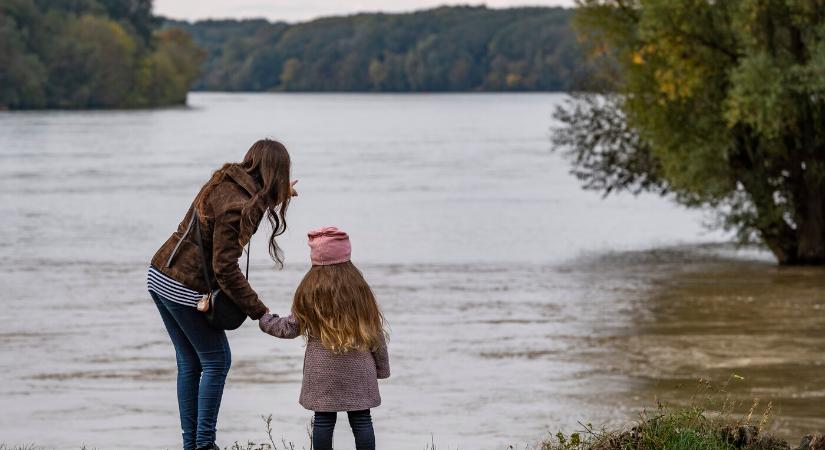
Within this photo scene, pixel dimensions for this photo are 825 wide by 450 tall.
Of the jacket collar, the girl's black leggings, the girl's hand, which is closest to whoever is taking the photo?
the girl's black leggings

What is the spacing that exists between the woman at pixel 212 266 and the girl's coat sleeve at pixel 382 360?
0.61 meters

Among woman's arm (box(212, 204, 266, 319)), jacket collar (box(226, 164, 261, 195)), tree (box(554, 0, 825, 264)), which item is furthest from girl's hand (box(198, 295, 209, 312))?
tree (box(554, 0, 825, 264))

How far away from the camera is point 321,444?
722 cm

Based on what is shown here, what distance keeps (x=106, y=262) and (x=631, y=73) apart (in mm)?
10414

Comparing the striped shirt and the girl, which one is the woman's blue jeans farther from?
the girl

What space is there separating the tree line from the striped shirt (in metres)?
130

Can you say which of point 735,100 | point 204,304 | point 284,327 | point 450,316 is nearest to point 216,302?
point 204,304

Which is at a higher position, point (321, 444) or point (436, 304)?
point (321, 444)

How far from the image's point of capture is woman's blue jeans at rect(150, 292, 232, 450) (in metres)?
7.61

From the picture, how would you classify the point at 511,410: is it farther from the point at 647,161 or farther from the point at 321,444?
the point at 647,161

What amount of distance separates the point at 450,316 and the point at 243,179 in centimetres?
1444

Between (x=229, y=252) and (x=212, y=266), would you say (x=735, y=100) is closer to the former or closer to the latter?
(x=212, y=266)

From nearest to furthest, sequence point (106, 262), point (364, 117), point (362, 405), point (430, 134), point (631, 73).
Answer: point (362, 405) < point (631, 73) < point (106, 262) < point (430, 134) < point (364, 117)

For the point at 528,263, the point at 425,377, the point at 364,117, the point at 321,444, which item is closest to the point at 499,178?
the point at 528,263
